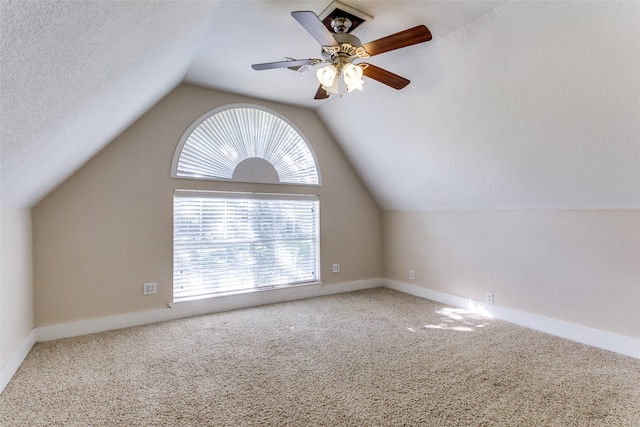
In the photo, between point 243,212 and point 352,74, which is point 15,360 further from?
point 352,74

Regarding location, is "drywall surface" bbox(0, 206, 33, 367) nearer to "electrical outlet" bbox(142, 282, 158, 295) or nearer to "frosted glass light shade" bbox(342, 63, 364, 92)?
"electrical outlet" bbox(142, 282, 158, 295)

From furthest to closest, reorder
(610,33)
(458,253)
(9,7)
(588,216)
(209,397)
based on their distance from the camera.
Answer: (458,253) < (588,216) < (209,397) < (610,33) < (9,7)

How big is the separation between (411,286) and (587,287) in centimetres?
201

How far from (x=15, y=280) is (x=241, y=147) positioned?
2.36 meters

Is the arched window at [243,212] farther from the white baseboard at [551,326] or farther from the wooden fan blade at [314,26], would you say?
the wooden fan blade at [314,26]

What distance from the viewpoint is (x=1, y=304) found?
2.09m

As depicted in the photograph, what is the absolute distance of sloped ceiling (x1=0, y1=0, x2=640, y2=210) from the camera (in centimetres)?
139

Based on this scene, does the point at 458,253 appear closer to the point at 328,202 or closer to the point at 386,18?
the point at 328,202

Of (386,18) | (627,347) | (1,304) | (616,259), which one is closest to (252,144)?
(386,18)

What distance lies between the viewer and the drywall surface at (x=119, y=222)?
9.46 feet

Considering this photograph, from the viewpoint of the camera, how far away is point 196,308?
11.5 ft

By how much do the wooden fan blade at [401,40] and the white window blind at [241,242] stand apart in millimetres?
2354

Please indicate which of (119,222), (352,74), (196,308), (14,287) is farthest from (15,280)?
(352,74)

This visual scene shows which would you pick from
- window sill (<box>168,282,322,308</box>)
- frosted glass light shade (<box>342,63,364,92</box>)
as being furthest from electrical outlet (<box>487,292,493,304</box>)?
frosted glass light shade (<box>342,63,364,92</box>)
